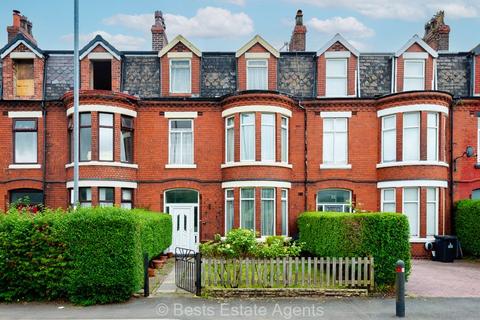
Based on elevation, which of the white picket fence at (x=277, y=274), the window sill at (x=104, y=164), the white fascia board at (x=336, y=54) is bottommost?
the white picket fence at (x=277, y=274)

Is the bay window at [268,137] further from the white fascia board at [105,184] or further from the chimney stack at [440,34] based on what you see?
the chimney stack at [440,34]

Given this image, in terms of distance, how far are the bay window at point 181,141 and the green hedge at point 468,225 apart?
13164 millimetres

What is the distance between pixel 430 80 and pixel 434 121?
2352mm

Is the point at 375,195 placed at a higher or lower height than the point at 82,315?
higher

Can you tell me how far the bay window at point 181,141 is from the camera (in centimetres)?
1975

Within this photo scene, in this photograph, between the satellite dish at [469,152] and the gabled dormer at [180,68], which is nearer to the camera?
the satellite dish at [469,152]

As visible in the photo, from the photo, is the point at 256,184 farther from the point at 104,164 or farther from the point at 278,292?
the point at 278,292

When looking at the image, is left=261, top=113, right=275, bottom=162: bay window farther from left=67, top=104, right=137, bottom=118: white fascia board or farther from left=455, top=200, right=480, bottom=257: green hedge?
left=455, top=200, right=480, bottom=257: green hedge

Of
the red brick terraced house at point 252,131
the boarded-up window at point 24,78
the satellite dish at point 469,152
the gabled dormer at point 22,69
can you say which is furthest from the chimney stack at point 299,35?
the boarded-up window at point 24,78

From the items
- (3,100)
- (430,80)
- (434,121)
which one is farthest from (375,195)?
(3,100)

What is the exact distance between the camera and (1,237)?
10.7 meters

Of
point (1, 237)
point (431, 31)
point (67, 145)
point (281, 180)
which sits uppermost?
point (431, 31)

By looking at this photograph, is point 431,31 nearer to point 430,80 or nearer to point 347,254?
point 430,80

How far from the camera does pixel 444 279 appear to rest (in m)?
13.6
